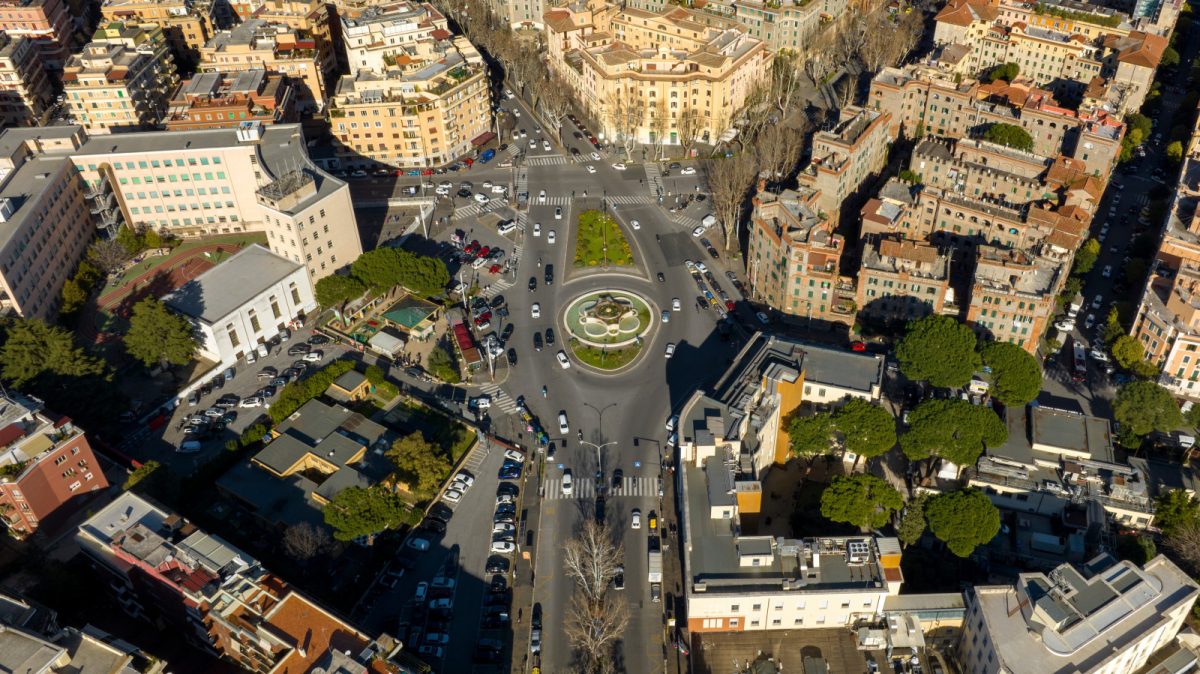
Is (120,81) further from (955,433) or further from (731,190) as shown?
(955,433)

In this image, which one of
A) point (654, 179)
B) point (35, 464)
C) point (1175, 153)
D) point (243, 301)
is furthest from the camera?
point (654, 179)

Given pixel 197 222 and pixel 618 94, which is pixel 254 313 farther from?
pixel 618 94

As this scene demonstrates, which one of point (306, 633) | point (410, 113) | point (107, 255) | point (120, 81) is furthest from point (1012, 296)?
point (120, 81)

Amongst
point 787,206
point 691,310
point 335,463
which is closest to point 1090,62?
point 787,206

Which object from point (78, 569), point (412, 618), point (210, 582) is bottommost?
point (412, 618)

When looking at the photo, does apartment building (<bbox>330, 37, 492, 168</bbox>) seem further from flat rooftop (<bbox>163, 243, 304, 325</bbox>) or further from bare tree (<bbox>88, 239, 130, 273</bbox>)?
bare tree (<bbox>88, 239, 130, 273</bbox>)

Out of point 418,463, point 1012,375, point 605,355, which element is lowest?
point 605,355
